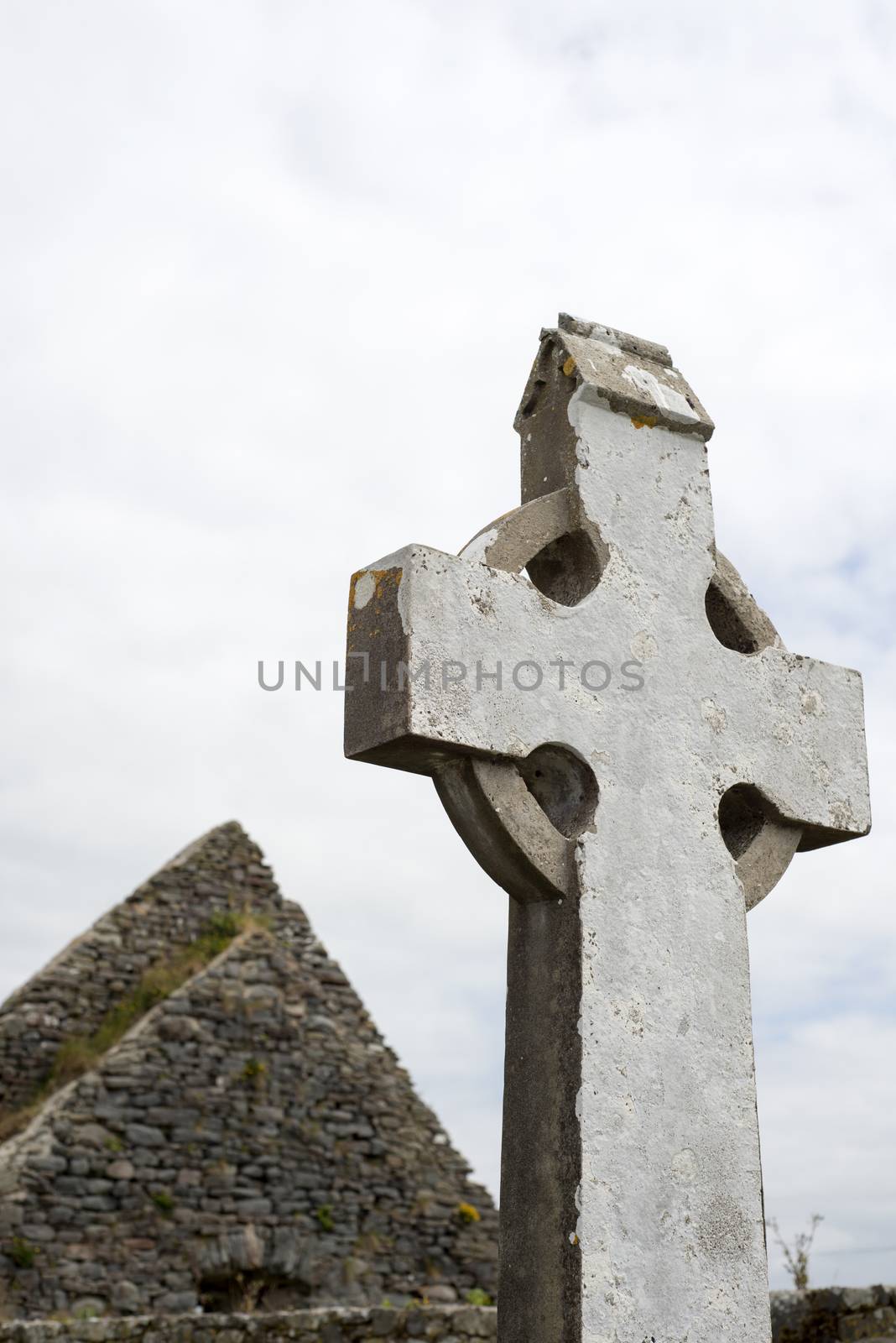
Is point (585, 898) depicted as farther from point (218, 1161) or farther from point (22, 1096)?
point (22, 1096)

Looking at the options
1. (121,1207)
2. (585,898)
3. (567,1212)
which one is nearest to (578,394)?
(585,898)

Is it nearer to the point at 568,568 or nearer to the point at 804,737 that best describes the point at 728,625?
the point at 804,737

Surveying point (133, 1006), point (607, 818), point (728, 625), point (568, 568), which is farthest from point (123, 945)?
point (607, 818)

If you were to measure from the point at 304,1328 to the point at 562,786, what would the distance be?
226 inches

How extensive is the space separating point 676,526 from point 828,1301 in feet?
13.3

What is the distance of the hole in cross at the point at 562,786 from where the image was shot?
3322mm

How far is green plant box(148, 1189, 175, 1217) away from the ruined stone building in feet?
0.05

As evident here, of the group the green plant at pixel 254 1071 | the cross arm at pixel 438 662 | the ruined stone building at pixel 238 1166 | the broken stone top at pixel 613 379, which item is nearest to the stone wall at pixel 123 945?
the ruined stone building at pixel 238 1166

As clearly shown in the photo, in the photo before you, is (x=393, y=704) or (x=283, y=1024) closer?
(x=393, y=704)

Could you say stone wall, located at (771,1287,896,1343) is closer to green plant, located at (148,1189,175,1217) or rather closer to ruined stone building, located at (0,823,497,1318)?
ruined stone building, located at (0,823,497,1318)

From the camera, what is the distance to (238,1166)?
1298 centimetres

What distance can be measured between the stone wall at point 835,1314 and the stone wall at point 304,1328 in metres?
2.22

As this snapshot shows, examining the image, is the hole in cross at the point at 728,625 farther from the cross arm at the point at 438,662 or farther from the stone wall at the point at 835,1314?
the stone wall at the point at 835,1314

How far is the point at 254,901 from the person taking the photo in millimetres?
16656
